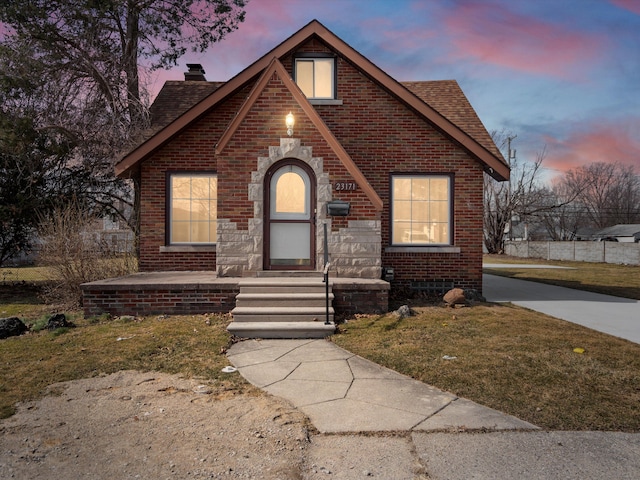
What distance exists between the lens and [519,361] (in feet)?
18.3

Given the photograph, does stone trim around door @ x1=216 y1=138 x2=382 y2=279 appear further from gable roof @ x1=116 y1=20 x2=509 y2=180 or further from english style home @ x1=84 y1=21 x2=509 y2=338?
gable roof @ x1=116 y1=20 x2=509 y2=180

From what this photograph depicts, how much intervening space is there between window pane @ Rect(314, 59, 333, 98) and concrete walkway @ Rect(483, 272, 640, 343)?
663cm

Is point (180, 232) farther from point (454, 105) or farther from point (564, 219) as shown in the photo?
point (564, 219)

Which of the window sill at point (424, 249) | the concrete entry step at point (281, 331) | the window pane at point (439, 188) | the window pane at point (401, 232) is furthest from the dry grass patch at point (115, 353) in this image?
the window pane at point (439, 188)

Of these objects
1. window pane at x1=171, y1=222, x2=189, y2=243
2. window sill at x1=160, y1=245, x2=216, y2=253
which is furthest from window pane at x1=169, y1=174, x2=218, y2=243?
window sill at x1=160, y1=245, x2=216, y2=253

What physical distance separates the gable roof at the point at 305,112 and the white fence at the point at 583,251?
24806 millimetres

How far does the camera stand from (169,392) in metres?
4.58

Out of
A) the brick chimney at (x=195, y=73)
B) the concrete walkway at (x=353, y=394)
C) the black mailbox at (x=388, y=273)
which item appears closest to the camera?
the concrete walkway at (x=353, y=394)

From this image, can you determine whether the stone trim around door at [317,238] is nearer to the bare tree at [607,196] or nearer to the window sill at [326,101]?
the window sill at [326,101]

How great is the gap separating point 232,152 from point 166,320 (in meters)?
3.65

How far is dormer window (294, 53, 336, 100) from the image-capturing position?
36.9 feet

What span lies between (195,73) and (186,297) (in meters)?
9.24

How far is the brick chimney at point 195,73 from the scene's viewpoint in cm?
1467

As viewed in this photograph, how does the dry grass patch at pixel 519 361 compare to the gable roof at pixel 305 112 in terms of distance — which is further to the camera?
the gable roof at pixel 305 112
